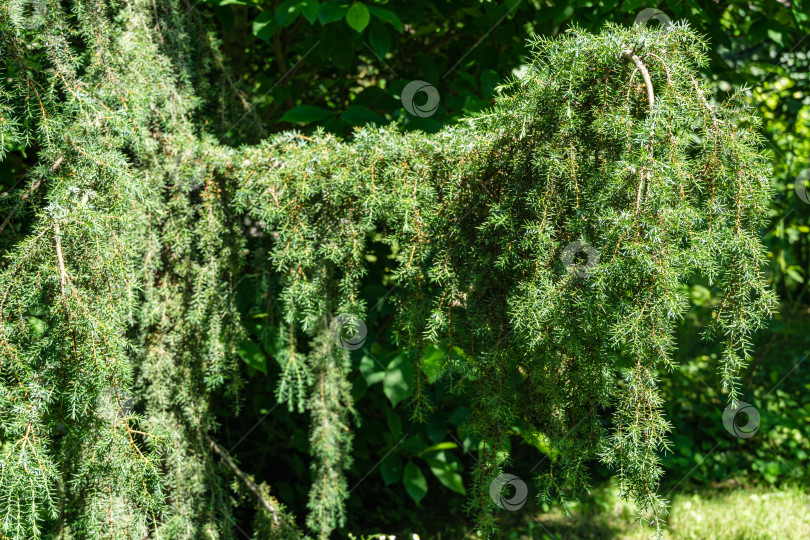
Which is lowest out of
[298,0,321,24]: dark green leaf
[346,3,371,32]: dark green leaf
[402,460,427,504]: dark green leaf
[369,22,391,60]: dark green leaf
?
[402,460,427,504]: dark green leaf

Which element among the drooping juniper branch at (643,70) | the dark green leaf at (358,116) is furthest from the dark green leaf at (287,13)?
the drooping juniper branch at (643,70)

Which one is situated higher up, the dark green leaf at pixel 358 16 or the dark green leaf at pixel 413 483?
the dark green leaf at pixel 358 16

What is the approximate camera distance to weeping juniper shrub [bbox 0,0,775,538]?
1116mm

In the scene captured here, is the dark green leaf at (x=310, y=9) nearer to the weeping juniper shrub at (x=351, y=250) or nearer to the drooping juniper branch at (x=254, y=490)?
the weeping juniper shrub at (x=351, y=250)

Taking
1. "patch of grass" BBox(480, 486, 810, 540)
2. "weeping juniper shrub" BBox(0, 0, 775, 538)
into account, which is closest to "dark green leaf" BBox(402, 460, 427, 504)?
"patch of grass" BBox(480, 486, 810, 540)

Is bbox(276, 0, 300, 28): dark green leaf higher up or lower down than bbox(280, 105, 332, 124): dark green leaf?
higher up

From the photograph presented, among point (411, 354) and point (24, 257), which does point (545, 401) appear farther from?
point (24, 257)

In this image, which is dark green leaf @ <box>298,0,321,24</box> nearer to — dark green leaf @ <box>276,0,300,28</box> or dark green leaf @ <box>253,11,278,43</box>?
dark green leaf @ <box>276,0,300,28</box>

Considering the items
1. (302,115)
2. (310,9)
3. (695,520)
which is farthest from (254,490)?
(695,520)

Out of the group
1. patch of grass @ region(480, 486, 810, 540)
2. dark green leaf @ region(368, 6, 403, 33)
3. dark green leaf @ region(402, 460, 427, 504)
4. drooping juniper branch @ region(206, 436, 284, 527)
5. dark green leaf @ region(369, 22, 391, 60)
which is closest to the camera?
drooping juniper branch @ region(206, 436, 284, 527)

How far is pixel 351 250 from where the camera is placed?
4.70 ft

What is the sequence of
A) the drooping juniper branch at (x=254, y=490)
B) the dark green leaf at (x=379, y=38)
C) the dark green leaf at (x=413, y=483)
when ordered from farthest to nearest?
1. the dark green leaf at (x=413, y=483)
2. the dark green leaf at (x=379, y=38)
3. the drooping juniper branch at (x=254, y=490)

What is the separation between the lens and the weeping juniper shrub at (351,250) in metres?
1.12

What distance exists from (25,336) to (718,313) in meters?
1.27
